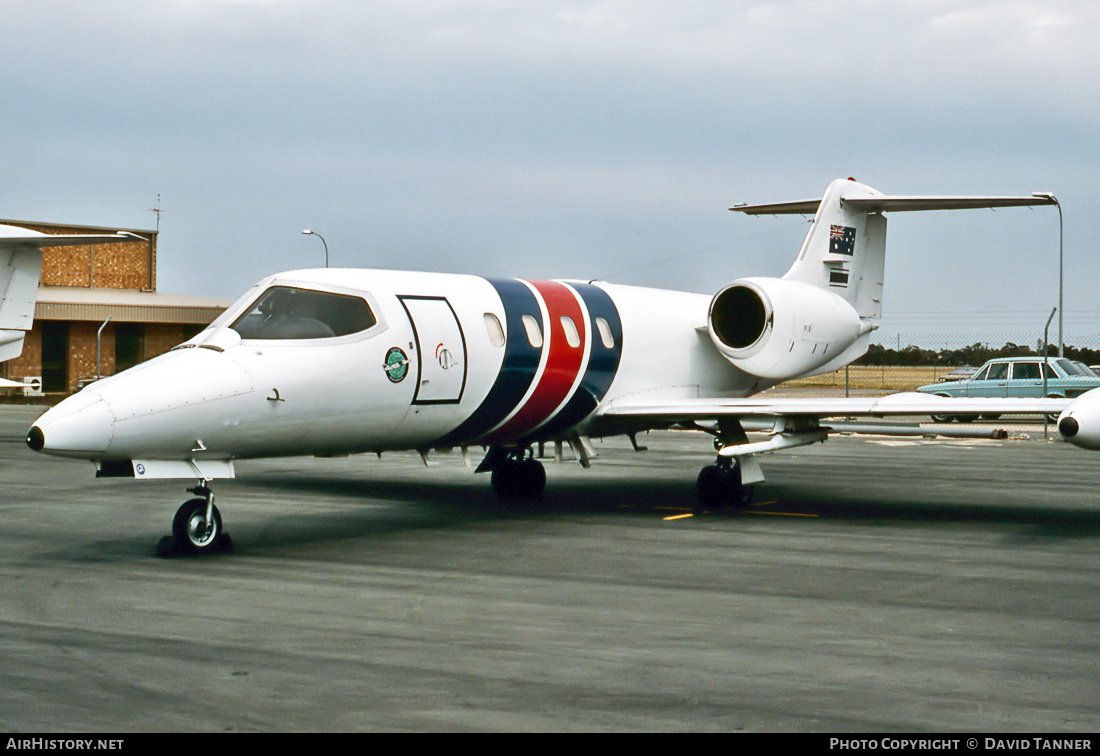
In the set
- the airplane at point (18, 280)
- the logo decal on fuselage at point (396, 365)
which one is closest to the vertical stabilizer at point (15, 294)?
the airplane at point (18, 280)

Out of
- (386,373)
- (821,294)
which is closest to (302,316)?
(386,373)

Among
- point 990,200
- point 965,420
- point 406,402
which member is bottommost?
point 965,420

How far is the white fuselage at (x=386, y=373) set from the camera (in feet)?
31.0

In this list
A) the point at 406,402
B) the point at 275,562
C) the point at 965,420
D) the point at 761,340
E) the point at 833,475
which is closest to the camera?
the point at 275,562

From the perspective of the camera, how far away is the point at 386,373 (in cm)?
1108

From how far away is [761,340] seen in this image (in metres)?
15.2

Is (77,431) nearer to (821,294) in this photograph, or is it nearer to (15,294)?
(821,294)

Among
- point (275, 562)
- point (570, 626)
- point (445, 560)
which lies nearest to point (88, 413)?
point (275, 562)

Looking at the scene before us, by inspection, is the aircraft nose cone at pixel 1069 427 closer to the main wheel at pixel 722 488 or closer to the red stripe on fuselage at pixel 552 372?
the main wheel at pixel 722 488

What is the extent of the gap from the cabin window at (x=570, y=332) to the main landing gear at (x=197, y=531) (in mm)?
4804

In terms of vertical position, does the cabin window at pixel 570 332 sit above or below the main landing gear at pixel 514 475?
above

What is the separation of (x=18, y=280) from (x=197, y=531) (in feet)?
43.3

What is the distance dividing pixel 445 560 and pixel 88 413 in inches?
123
